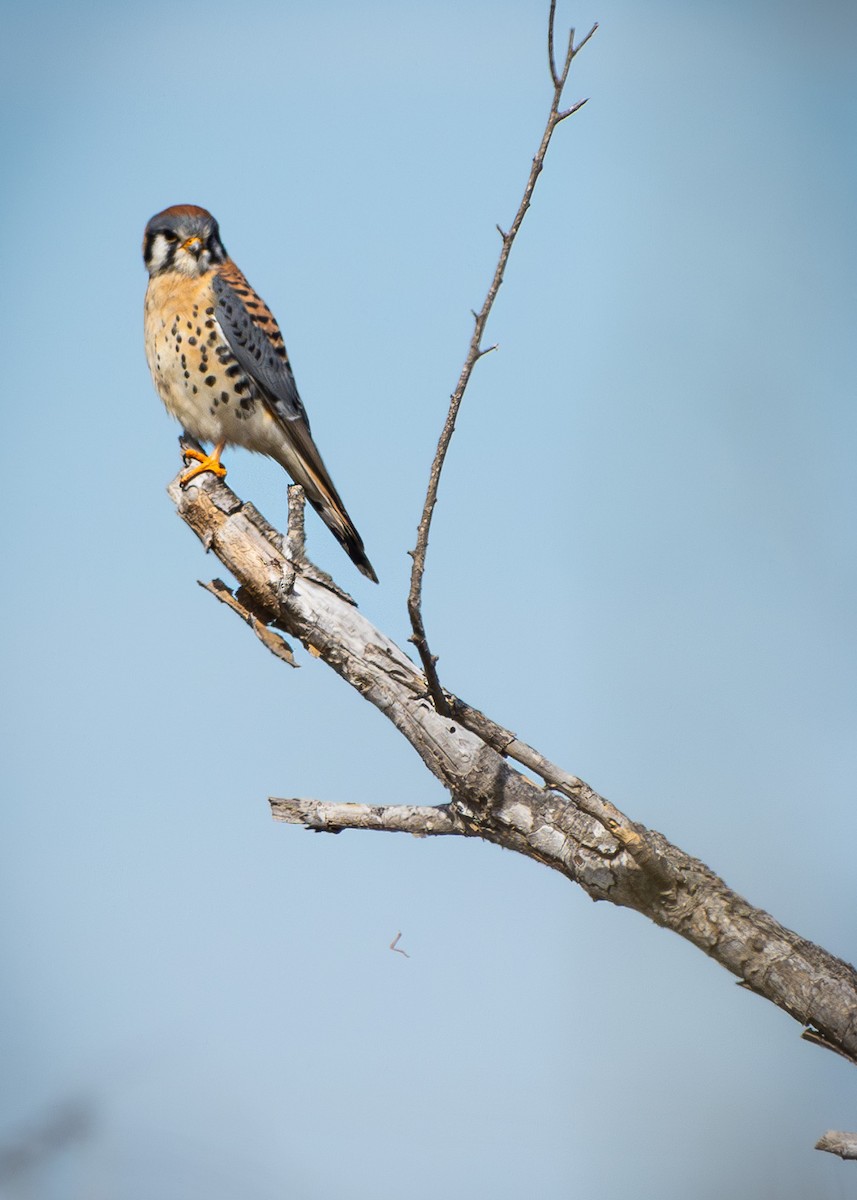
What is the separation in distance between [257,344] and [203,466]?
1034 millimetres

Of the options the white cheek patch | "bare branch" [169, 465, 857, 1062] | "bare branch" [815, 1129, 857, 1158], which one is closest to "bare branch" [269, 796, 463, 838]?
"bare branch" [169, 465, 857, 1062]

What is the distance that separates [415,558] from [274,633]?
0.98m

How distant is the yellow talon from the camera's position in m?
3.70

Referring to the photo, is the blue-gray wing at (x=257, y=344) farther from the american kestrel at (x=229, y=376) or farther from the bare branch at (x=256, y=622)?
the bare branch at (x=256, y=622)

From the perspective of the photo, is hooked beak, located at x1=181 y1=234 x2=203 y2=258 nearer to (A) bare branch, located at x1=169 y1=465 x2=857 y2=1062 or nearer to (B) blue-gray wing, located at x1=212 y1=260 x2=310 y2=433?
(B) blue-gray wing, located at x1=212 y1=260 x2=310 y2=433

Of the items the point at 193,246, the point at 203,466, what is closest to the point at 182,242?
the point at 193,246

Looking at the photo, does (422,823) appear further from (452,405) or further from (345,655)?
(452,405)

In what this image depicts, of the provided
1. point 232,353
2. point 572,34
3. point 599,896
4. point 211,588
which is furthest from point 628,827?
point 232,353

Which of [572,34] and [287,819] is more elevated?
[572,34]

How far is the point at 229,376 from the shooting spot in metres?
4.59

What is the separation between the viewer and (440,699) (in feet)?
8.60

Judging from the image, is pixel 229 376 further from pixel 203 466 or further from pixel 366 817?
pixel 366 817

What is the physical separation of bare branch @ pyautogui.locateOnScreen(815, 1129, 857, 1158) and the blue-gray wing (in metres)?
3.24

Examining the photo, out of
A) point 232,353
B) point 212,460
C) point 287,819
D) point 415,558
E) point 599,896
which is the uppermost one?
point 232,353
